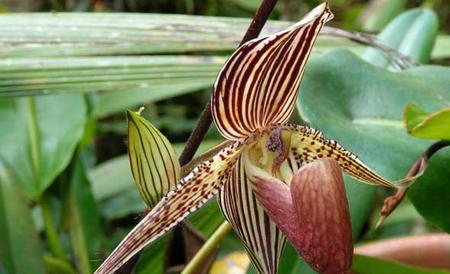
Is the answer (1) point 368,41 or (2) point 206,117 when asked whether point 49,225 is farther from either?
(2) point 206,117

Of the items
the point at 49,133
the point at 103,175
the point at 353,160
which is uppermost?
the point at 353,160

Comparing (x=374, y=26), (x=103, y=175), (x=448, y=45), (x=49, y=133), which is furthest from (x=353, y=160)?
(x=374, y=26)

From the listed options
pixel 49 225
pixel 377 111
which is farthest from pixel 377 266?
pixel 49 225

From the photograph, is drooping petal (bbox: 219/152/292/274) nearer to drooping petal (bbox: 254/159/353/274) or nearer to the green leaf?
drooping petal (bbox: 254/159/353/274)

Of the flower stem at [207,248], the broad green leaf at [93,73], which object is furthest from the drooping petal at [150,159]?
the broad green leaf at [93,73]

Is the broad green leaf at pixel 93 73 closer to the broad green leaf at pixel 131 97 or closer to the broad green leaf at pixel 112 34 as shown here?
the broad green leaf at pixel 112 34

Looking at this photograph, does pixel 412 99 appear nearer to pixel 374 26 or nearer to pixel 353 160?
pixel 353 160

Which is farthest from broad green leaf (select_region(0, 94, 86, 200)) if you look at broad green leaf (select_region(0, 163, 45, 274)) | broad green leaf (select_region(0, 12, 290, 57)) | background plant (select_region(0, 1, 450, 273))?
broad green leaf (select_region(0, 12, 290, 57))
